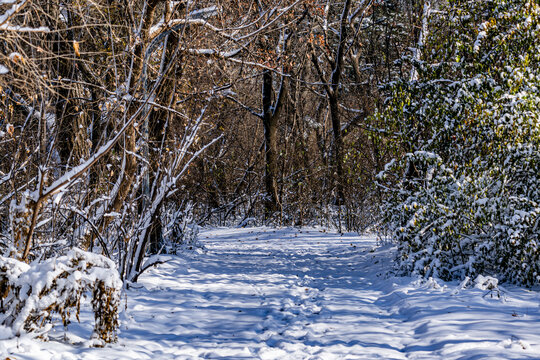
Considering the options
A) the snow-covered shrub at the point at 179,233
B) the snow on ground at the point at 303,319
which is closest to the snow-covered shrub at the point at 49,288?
the snow on ground at the point at 303,319

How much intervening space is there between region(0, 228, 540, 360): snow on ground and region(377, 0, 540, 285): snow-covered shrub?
2.10 feet

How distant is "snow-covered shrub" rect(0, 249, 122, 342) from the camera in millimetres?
3721

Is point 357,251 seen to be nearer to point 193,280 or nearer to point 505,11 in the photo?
point 193,280

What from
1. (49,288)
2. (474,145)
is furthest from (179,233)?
(49,288)

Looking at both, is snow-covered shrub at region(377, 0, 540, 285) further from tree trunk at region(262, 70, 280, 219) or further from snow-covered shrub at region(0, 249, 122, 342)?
tree trunk at region(262, 70, 280, 219)

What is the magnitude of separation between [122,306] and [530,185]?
5430 mm

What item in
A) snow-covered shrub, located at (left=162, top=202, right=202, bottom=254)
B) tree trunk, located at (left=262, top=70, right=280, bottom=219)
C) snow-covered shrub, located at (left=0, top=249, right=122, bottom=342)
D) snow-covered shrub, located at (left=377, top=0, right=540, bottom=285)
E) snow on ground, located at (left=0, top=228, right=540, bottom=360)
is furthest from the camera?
tree trunk, located at (left=262, top=70, right=280, bottom=219)

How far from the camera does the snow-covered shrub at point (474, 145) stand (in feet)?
21.5

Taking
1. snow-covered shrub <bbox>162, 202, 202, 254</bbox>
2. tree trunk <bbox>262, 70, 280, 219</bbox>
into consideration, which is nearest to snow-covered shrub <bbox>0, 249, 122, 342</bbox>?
snow-covered shrub <bbox>162, 202, 202, 254</bbox>

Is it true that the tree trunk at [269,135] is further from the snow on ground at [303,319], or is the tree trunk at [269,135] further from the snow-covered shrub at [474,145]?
the snow-covered shrub at [474,145]

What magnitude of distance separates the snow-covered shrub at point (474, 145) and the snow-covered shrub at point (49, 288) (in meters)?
4.44

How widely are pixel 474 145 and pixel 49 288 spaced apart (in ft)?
18.9

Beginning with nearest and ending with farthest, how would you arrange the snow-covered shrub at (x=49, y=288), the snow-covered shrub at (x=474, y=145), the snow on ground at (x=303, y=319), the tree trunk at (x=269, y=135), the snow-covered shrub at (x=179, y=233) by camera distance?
A: the snow-covered shrub at (x=49, y=288) → the snow on ground at (x=303, y=319) → the snow-covered shrub at (x=474, y=145) → the snow-covered shrub at (x=179, y=233) → the tree trunk at (x=269, y=135)

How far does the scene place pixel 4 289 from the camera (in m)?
3.75
